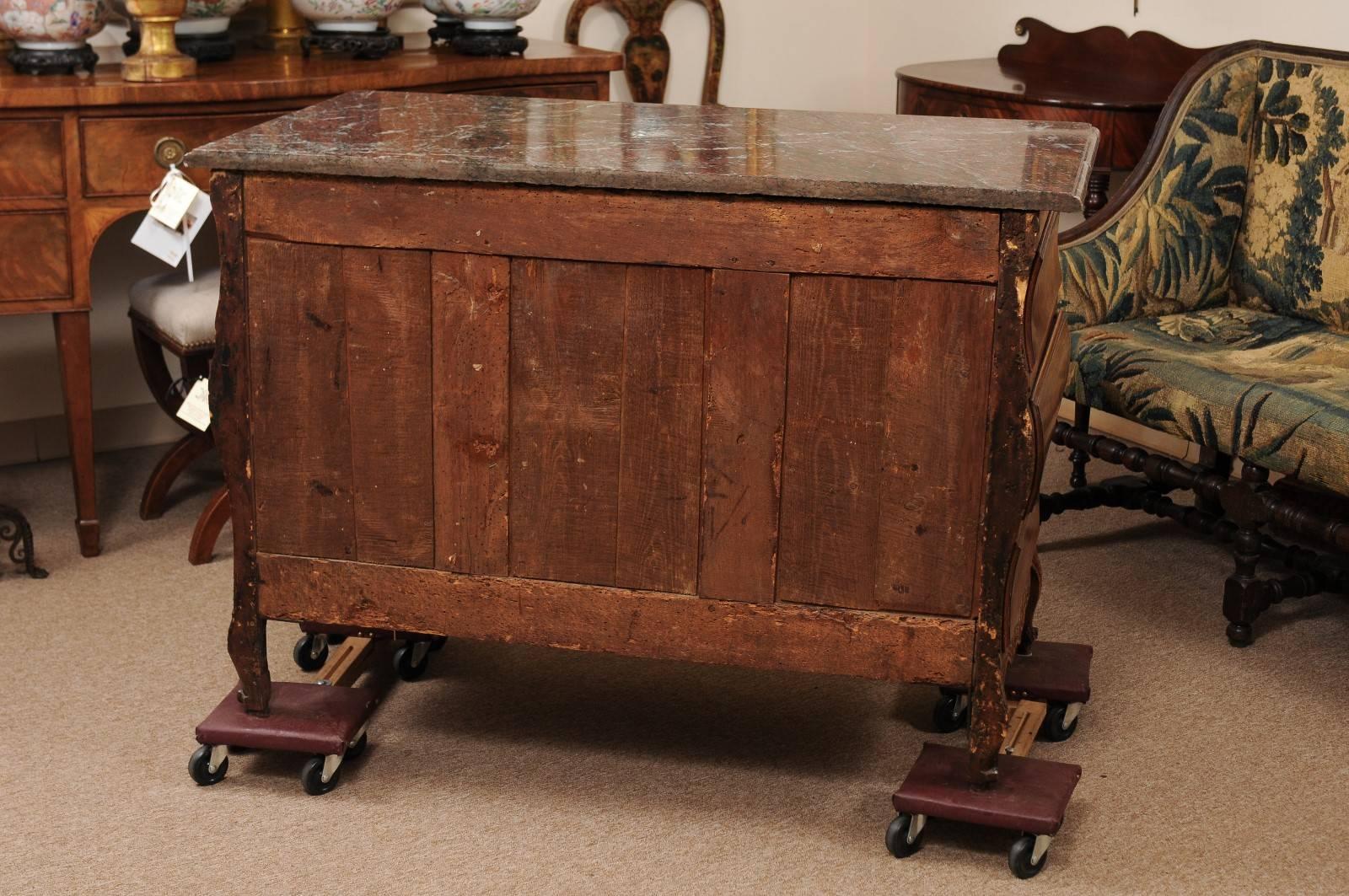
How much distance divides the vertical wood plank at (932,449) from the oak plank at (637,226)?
0.05 m

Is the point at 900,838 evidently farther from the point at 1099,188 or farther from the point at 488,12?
the point at 488,12

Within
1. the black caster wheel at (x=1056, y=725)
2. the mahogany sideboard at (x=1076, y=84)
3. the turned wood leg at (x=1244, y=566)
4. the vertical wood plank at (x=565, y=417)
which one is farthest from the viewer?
the mahogany sideboard at (x=1076, y=84)

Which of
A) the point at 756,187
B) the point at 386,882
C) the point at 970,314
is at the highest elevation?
the point at 756,187

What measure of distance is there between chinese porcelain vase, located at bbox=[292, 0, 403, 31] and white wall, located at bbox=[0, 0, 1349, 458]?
471 mm

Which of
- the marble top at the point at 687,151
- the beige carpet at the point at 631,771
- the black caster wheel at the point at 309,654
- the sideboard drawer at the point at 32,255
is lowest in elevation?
the beige carpet at the point at 631,771

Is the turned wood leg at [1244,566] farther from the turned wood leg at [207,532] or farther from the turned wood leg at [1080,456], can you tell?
the turned wood leg at [207,532]

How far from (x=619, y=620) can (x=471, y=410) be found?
1.05ft

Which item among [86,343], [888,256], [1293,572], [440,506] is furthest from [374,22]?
[1293,572]

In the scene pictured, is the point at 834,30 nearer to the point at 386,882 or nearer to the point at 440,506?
the point at 440,506

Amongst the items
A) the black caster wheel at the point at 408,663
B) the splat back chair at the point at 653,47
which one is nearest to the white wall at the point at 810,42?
the splat back chair at the point at 653,47

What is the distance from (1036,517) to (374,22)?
Result: 169 cm

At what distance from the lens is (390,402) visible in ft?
6.62

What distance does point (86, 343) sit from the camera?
2.81 m

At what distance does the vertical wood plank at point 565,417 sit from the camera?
194 cm
